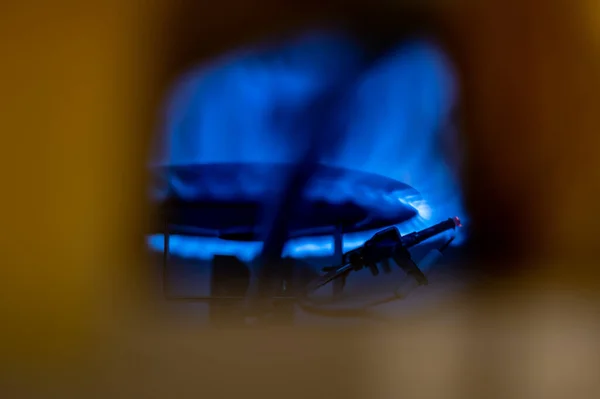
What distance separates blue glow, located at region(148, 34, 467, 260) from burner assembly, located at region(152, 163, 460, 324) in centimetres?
2

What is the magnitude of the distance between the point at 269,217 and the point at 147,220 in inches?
10.7

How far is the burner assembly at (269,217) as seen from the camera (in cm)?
120

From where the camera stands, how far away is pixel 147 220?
3.97 ft

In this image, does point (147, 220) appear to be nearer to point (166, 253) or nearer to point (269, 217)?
point (166, 253)

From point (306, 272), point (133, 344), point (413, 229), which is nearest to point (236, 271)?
point (306, 272)

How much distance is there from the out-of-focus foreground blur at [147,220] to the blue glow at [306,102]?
0.05m

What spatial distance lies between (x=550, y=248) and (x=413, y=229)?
0.36m

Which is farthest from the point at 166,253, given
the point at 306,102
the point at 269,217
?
the point at 306,102

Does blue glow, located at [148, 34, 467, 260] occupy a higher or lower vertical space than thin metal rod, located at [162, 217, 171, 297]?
higher

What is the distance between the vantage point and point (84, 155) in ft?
4.01

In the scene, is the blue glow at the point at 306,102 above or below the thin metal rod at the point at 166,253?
above

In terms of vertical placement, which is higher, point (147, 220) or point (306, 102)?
point (306, 102)

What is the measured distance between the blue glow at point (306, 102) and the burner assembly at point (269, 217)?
2 cm

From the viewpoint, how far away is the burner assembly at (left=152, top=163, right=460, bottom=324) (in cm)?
120
